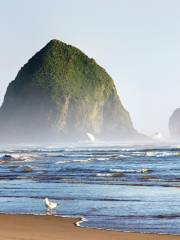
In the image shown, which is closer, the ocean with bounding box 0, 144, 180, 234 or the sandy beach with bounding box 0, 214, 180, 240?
the sandy beach with bounding box 0, 214, 180, 240

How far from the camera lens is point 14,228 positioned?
16438 mm

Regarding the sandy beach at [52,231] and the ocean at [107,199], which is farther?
the ocean at [107,199]

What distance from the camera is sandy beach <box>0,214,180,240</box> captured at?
14.9 metres

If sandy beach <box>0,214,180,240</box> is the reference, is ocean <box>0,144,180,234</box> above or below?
above

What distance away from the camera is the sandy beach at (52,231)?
1488 cm

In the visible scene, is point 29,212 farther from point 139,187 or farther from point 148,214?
point 139,187

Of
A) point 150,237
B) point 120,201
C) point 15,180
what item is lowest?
point 150,237

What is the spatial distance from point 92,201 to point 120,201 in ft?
3.40

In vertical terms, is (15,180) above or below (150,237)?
above

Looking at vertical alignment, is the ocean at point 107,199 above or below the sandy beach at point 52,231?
above

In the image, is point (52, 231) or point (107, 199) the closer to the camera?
point (52, 231)

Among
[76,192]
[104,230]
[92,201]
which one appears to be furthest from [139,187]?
[104,230]

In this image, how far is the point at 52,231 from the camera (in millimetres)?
16141

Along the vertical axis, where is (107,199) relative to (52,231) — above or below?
above
